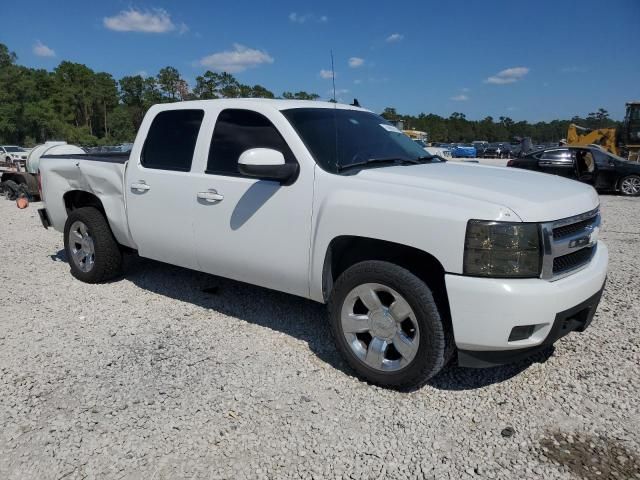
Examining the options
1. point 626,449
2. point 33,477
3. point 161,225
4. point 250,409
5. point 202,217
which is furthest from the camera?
point 161,225

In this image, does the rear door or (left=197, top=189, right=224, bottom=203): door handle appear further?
the rear door

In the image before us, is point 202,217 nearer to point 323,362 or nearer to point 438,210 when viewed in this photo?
point 323,362

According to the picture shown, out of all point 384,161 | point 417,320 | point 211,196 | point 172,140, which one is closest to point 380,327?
point 417,320

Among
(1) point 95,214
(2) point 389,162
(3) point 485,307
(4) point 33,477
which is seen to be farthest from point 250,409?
(1) point 95,214

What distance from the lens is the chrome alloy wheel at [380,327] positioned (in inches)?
122

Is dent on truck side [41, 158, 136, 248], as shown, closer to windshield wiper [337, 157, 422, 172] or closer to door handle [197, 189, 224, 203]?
door handle [197, 189, 224, 203]

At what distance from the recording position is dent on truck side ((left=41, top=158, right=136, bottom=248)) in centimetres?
493

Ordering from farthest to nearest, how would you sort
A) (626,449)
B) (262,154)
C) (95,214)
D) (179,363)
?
(95,214), (179,363), (262,154), (626,449)

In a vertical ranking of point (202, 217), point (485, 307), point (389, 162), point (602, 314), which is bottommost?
point (602, 314)

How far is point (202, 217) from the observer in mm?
4109

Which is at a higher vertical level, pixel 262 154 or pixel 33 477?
pixel 262 154

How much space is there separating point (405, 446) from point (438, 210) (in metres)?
1.31

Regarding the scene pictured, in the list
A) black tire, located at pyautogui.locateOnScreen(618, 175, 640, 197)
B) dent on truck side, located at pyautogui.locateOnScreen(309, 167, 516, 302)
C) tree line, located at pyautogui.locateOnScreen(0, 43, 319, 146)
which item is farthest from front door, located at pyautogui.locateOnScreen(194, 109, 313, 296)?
tree line, located at pyautogui.locateOnScreen(0, 43, 319, 146)

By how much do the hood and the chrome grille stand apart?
53 millimetres
